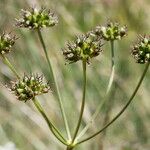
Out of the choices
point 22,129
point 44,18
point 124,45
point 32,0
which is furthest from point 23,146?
point 44,18

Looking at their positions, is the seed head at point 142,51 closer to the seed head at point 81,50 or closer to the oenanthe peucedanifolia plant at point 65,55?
the oenanthe peucedanifolia plant at point 65,55

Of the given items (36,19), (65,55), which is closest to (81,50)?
(65,55)

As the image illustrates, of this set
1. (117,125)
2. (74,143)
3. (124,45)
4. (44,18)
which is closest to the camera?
(74,143)

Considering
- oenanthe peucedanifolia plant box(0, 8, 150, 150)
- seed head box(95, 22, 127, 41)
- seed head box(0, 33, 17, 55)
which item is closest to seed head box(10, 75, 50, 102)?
oenanthe peucedanifolia plant box(0, 8, 150, 150)

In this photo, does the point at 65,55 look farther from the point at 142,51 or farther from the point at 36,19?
the point at 142,51

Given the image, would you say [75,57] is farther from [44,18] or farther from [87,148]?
[87,148]
